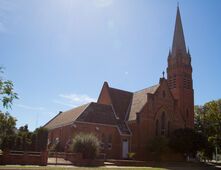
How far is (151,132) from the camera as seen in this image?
46000mm

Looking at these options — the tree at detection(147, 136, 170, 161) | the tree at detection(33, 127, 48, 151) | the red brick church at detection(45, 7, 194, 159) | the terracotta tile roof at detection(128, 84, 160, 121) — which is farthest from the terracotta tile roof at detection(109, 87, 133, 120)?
the tree at detection(33, 127, 48, 151)

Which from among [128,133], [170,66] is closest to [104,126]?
[128,133]

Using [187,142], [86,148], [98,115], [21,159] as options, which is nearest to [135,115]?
[98,115]

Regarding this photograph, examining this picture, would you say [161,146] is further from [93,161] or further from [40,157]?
[40,157]

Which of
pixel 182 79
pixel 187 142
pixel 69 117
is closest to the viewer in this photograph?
pixel 187 142

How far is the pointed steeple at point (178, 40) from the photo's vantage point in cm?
5744

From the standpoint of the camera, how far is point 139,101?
49.0m

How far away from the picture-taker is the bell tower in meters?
54.7

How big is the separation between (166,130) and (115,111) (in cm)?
942

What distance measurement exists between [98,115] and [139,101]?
9009mm

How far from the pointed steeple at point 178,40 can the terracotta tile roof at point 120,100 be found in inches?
542

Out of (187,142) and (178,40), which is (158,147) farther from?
(178,40)

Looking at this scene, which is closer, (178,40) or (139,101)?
(139,101)

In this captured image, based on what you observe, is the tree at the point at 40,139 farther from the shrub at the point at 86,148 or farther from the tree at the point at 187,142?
the tree at the point at 187,142
